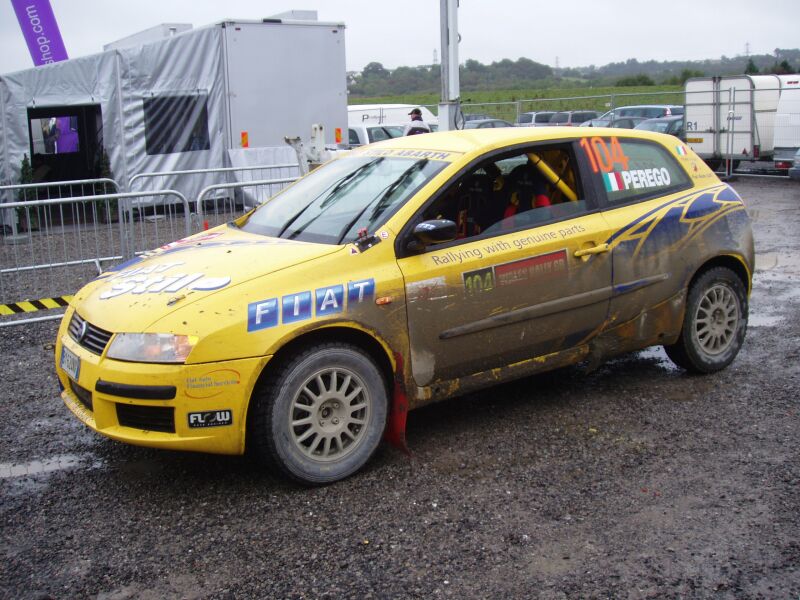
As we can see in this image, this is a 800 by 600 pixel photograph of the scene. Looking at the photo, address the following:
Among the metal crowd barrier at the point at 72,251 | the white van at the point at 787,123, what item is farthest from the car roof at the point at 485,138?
the white van at the point at 787,123

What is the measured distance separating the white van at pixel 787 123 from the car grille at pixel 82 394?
18.4 m

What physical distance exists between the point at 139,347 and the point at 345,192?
1697 millimetres

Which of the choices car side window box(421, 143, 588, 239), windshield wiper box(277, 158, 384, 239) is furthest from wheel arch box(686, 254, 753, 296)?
windshield wiper box(277, 158, 384, 239)

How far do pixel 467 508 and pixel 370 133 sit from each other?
55.0 ft

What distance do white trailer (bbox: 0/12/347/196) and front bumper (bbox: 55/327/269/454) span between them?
12.2 m

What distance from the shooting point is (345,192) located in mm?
5371

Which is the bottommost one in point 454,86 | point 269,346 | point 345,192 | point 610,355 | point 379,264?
point 610,355

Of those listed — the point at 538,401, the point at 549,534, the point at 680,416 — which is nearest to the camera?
the point at 549,534

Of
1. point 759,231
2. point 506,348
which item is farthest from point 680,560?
point 759,231

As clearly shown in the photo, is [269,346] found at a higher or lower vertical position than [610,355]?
higher

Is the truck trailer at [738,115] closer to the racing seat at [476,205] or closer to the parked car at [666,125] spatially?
the parked car at [666,125]

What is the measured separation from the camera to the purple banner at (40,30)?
1909 cm

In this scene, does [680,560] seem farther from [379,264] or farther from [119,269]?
[119,269]

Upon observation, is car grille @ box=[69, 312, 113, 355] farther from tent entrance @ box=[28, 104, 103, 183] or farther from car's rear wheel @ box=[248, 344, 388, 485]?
tent entrance @ box=[28, 104, 103, 183]
